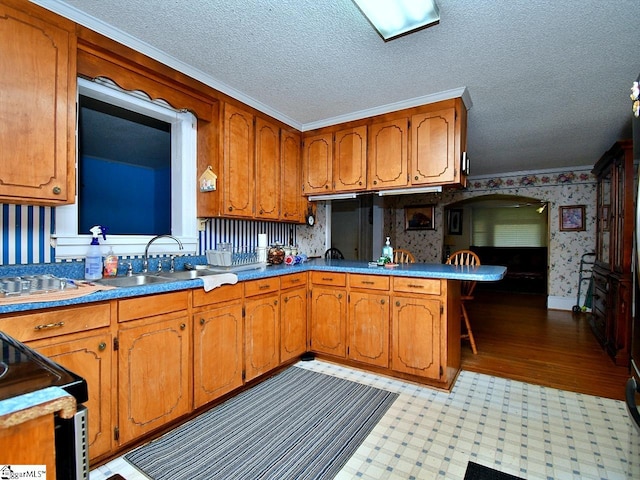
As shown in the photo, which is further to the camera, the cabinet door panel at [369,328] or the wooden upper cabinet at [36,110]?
the cabinet door panel at [369,328]

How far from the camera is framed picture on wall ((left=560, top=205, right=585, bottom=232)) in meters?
5.36

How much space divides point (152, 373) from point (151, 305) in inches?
15.2

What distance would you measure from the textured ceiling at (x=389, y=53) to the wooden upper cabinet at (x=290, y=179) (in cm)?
28

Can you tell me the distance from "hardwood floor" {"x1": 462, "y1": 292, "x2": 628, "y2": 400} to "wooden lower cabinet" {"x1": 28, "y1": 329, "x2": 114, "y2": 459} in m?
2.81

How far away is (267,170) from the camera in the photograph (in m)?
3.11

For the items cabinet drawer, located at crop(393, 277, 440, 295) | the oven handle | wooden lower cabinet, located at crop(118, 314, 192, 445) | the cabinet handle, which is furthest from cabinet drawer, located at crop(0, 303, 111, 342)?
the oven handle

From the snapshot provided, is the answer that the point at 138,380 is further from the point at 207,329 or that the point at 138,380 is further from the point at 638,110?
the point at 638,110

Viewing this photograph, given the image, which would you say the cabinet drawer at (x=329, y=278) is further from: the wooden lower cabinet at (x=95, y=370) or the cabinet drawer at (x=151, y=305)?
the wooden lower cabinet at (x=95, y=370)

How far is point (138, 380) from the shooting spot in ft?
5.61

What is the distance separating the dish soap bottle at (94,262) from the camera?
1952 millimetres

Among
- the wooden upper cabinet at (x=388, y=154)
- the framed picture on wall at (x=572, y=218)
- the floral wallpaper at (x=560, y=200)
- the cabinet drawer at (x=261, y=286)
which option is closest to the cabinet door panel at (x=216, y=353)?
the cabinet drawer at (x=261, y=286)

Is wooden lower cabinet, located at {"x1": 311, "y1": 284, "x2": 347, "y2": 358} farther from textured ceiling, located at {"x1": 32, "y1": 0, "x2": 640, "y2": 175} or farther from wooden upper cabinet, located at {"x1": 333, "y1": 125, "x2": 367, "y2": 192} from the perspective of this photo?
Result: textured ceiling, located at {"x1": 32, "y1": 0, "x2": 640, "y2": 175}

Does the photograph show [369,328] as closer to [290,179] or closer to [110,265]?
[290,179]

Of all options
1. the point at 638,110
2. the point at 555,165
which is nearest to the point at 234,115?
the point at 638,110
